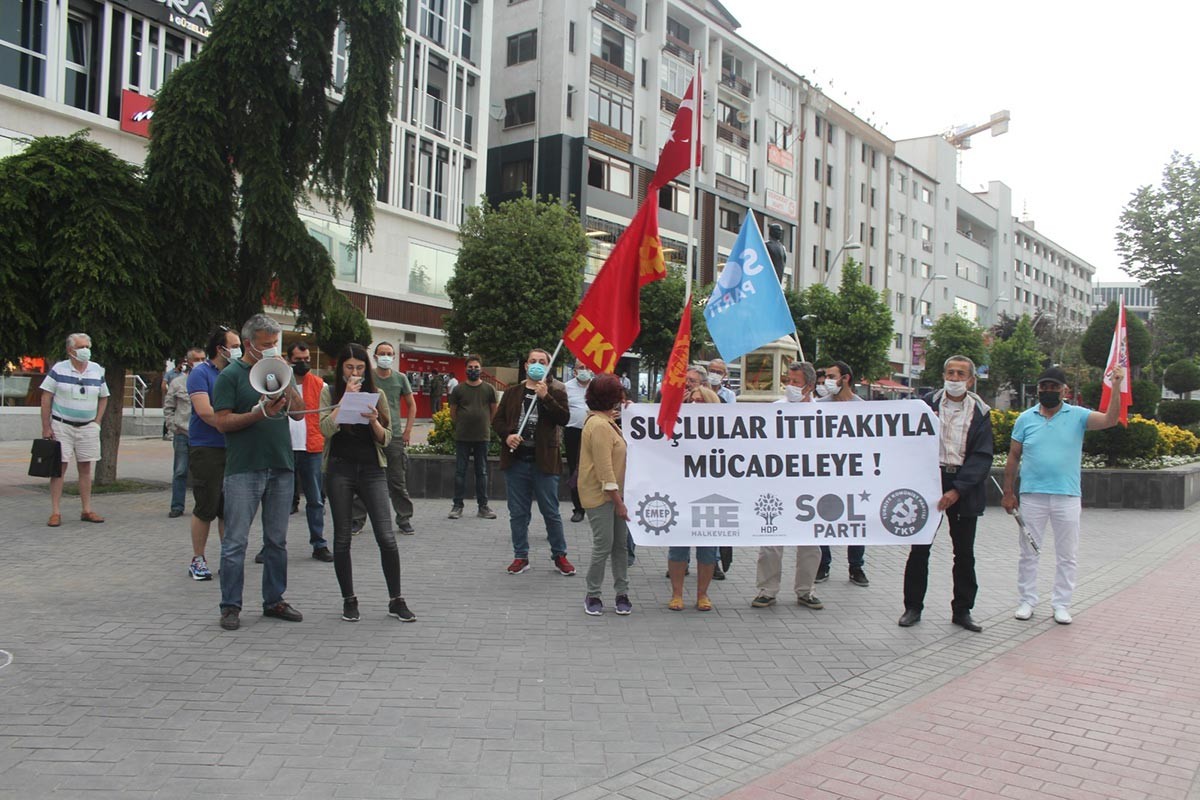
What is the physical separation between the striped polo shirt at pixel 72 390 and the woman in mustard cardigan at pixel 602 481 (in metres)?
6.14

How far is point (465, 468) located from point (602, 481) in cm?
495

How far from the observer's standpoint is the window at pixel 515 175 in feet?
148

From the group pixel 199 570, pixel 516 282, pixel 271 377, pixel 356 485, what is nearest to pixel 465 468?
pixel 199 570

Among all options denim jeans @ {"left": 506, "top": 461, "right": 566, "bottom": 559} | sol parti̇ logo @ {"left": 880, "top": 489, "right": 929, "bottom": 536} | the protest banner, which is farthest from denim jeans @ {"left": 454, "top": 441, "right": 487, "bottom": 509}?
sol parti̇ logo @ {"left": 880, "top": 489, "right": 929, "bottom": 536}

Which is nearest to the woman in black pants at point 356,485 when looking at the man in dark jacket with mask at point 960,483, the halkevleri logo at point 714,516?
the halkevleri logo at point 714,516

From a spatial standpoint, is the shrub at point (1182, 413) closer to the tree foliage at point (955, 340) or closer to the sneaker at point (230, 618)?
→ the sneaker at point (230, 618)

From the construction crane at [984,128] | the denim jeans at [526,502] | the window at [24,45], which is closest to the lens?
the denim jeans at [526,502]

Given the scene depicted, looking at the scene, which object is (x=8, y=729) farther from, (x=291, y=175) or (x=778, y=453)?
(x=291, y=175)

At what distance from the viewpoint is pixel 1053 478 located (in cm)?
669

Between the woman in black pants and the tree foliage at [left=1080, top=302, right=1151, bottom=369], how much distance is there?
21.4 metres

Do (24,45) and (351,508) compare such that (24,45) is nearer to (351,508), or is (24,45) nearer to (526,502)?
(526,502)

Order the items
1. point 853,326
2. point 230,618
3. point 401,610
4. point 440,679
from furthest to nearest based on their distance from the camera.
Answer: point 853,326, point 401,610, point 230,618, point 440,679

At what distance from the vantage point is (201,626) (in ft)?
19.6

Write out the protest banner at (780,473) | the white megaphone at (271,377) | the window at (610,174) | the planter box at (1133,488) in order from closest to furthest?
the white megaphone at (271,377) < the protest banner at (780,473) < the planter box at (1133,488) < the window at (610,174)
